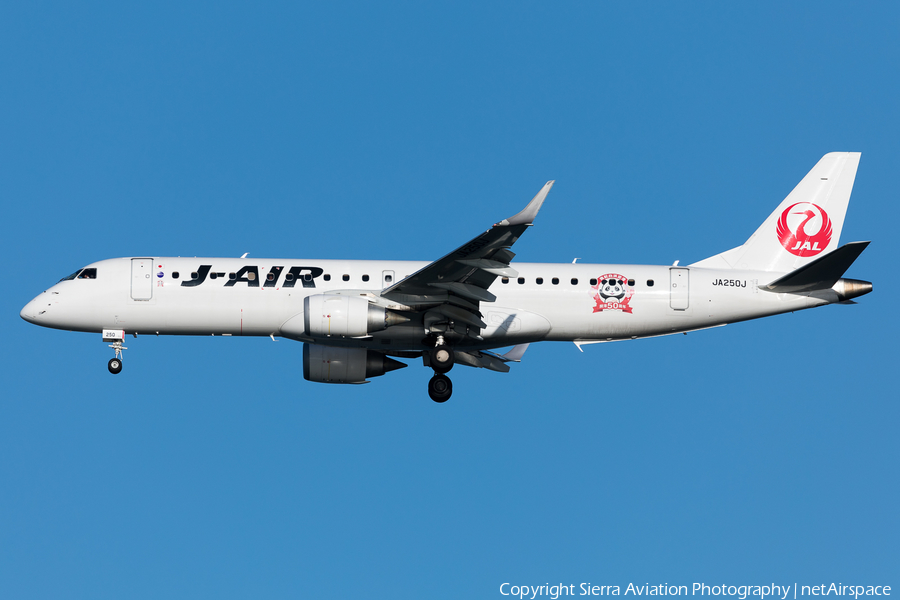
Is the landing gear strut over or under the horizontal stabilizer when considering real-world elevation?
under

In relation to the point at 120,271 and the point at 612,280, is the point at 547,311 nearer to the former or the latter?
the point at 612,280

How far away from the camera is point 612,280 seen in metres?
30.6

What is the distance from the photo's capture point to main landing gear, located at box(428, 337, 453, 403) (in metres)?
29.5

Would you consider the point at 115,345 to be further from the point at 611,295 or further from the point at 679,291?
the point at 679,291

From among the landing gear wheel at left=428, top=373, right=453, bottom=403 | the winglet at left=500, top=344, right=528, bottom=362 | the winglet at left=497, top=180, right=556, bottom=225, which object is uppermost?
the winglet at left=497, top=180, right=556, bottom=225

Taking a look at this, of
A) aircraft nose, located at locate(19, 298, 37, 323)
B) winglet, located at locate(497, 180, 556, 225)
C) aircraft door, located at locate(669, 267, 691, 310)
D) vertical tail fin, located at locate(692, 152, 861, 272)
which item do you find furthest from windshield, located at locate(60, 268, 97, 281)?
vertical tail fin, located at locate(692, 152, 861, 272)

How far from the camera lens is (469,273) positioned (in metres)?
27.6

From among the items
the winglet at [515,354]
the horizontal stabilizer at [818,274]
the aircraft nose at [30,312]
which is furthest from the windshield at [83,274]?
the horizontal stabilizer at [818,274]

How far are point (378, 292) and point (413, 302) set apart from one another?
4.28ft

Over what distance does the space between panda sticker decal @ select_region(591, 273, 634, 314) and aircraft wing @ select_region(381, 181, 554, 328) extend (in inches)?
146

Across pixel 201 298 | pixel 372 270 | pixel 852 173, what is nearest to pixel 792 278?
pixel 852 173

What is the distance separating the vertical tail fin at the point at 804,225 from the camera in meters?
32.2

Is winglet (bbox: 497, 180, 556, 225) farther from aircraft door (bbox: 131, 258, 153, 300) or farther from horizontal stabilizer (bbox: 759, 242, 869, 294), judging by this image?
aircraft door (bbox: 131, 258, 153, 300)

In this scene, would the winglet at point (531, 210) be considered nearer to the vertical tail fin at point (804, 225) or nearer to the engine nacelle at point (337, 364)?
the engine nacelle at point (337, 364)
